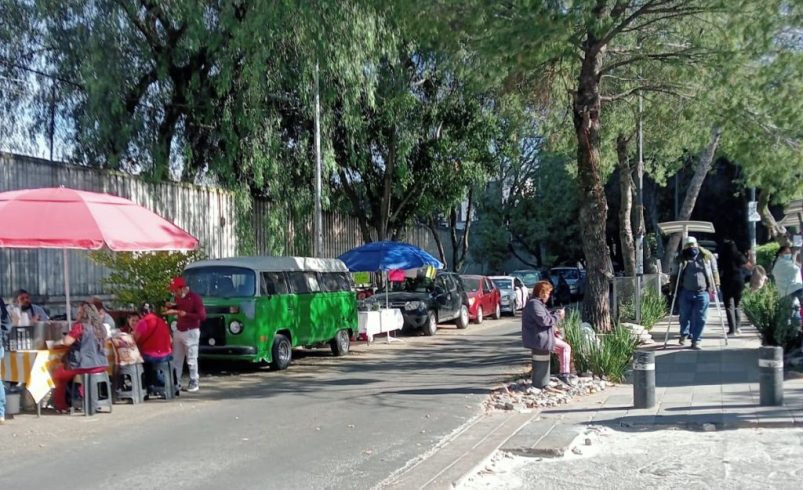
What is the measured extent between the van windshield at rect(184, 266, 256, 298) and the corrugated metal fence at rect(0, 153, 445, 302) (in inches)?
134

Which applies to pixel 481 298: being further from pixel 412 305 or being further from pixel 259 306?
pixel 259 306

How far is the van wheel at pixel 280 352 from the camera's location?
14562 millimetres

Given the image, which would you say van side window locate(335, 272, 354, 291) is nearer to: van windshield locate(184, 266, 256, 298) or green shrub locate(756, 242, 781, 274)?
van windshield locate(184, 266, 256, 298)

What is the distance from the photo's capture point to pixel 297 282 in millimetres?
15594

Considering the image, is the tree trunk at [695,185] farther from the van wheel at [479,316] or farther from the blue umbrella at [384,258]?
the blue umbrella at [384,258]

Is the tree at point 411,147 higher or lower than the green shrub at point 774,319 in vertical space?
higher

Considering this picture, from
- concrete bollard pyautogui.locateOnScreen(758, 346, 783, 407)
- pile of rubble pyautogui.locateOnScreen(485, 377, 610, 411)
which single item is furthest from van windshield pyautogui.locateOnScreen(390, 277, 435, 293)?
concrete bollard pyautogui.locateOnScreen(758, 346, 783, 407)

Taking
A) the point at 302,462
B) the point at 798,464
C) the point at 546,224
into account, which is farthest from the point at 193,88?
the point at 546,224

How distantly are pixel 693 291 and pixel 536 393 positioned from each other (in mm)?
4895

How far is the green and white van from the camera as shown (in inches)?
551

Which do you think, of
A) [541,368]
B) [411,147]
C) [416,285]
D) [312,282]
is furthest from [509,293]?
[541,368]

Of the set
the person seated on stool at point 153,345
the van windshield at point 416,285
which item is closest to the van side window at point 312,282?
the person seated on stool at point 153,345

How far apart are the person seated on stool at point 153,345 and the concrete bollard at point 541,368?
208 inches

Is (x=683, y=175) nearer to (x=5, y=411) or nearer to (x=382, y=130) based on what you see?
(x=382, y=130)
